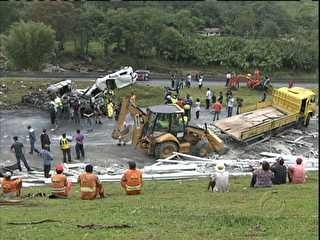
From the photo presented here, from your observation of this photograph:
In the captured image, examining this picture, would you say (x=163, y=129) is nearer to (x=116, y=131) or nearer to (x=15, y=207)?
(x=116, y=131)

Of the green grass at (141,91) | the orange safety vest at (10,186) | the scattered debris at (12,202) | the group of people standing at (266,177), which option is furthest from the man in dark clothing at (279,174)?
the green grass at (141,91)

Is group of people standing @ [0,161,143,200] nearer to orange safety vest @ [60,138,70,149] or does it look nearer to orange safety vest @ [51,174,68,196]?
orange safety vest @ [51,174,68,196]

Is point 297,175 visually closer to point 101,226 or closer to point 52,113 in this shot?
point 101,226

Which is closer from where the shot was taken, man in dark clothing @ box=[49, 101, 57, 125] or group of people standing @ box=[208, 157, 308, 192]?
group of people standing @ box=[208, 157, 308, 192]

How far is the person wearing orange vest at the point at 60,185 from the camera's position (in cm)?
1728

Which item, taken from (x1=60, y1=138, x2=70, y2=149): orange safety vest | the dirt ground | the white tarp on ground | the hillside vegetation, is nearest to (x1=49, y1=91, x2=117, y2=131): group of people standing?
the dirt ground

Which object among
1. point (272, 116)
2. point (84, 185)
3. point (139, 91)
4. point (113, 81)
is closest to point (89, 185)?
point (84, 185)

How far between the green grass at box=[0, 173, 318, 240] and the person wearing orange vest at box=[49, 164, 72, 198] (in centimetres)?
31

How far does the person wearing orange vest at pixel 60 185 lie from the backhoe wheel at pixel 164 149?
8.55 m

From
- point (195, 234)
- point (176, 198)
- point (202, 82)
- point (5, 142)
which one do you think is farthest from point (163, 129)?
point (202, 82)

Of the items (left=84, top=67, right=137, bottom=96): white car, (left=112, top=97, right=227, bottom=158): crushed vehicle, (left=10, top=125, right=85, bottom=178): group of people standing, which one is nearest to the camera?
(left=10, top=125, right=85, bottom=178): group of people standing

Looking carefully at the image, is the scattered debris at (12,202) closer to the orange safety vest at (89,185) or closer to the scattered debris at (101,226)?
the orange safety vest at (89,185)

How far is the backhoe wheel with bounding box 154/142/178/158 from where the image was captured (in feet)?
85.3

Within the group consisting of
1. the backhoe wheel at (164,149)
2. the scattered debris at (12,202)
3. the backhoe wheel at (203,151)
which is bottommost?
the backhoe wheel at (203,151)
